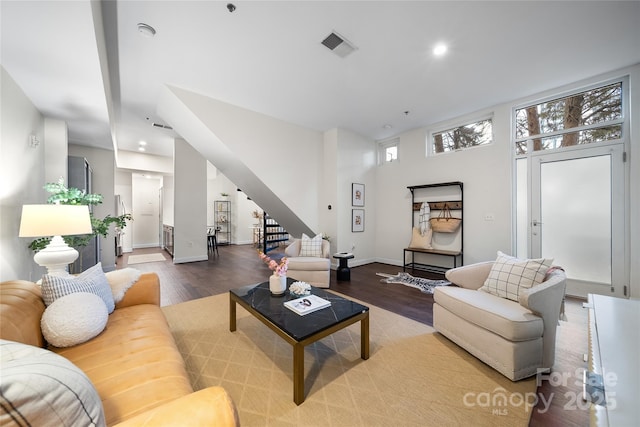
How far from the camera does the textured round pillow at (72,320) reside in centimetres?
130

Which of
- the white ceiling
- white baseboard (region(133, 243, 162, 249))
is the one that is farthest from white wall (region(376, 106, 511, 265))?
white baseboard (region(133, 243, 162, 249))

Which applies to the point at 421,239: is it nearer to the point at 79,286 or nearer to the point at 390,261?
the point at 390,261

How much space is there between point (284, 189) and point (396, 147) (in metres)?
2.87

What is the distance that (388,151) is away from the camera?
18.5ft

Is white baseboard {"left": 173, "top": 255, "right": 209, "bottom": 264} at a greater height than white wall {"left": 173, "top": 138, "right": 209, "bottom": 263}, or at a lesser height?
lesser

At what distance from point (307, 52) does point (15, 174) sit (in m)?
3.27

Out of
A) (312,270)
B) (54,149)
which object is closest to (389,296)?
(312,270)

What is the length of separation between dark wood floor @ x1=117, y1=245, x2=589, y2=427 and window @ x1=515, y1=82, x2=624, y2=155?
2231 millimetres

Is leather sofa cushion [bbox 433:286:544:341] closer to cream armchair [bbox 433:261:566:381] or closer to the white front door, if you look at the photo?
cream armchair [bbox 433:261:566:381]

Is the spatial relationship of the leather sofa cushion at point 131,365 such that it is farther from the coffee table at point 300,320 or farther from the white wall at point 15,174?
the white wall at point 15,174

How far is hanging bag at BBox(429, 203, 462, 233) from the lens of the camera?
430cm

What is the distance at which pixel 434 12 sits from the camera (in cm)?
210

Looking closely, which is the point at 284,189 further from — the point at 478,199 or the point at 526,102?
the point at 526,102

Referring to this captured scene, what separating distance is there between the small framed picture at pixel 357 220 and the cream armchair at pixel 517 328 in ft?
10.8
